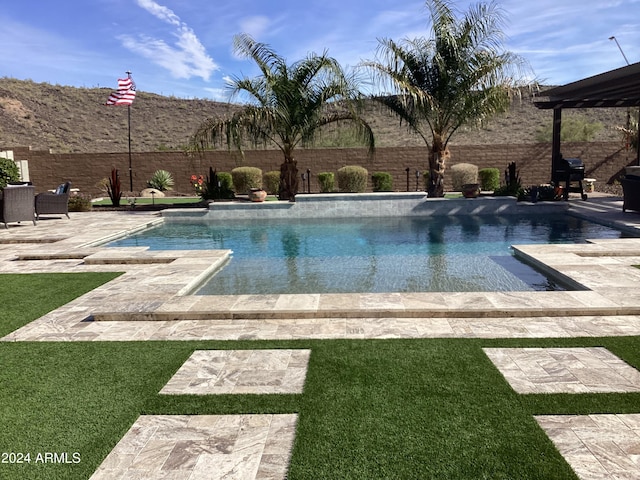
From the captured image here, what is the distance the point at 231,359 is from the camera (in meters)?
4.14

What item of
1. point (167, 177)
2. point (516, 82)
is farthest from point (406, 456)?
point (167, 177)

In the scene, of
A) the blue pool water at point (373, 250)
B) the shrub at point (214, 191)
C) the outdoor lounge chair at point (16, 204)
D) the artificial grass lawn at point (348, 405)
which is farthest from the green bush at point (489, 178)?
the artificial grass lawn at point (348, 405)

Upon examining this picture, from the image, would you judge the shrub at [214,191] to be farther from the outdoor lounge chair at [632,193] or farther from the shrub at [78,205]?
the outdoor lounge chair at [632,193]

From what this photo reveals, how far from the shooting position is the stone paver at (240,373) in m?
3.62

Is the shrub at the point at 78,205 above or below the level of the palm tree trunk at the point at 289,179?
below

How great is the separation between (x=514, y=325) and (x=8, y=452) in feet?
13.8

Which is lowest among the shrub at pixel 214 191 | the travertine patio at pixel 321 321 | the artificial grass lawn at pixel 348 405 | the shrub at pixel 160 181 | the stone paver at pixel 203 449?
the stone paver at pixel 203 449

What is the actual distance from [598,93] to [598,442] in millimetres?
16140

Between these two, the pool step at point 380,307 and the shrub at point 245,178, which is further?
the shrub at point 245,178

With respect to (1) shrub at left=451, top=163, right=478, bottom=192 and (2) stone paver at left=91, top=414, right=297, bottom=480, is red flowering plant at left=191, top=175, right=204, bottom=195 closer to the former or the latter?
(1) shrub at left=451, top=163, right=478, bottom=192

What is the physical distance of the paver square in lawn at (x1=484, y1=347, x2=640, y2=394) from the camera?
11.5 feet

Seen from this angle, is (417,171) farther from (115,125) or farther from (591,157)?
(115,125)

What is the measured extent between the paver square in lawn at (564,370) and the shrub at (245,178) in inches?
681

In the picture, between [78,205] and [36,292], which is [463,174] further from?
[36,292]
